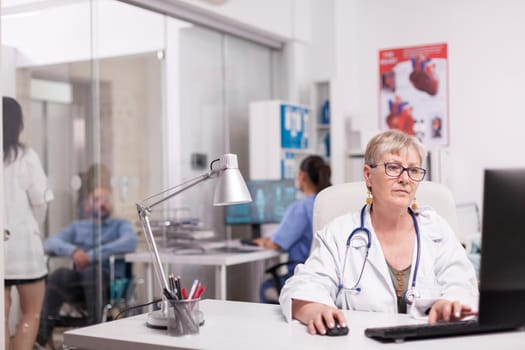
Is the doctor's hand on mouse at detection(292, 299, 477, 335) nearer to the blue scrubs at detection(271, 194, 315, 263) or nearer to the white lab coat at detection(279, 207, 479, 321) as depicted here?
the white lab coat at detection(279, 207, 479, 321)

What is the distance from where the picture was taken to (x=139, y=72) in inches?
185

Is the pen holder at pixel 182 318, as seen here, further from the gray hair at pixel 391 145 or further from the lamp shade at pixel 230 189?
the gray hair at pixel 391 145

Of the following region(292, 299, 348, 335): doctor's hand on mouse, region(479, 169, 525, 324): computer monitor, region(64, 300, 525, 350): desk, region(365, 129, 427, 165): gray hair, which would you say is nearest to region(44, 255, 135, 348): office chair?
region(64, 300, 525, 350): desk

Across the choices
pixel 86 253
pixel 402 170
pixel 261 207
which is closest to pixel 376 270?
pixel 402 170

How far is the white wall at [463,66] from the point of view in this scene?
551cm

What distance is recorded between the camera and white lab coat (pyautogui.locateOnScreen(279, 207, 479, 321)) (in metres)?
2.21

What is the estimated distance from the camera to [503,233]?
155 cm

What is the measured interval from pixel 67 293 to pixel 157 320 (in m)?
2.42

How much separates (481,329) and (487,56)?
422 centimetres

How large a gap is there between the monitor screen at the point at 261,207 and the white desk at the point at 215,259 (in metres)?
0.54

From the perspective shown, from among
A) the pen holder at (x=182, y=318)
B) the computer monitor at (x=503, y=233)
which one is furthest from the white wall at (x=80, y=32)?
the computer monitor at (x=503, y=233)

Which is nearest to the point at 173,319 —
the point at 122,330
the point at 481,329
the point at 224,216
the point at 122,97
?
the point at 122,330

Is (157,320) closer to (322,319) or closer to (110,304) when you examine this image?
(322,319)

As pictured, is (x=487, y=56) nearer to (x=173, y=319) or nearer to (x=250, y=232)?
(x=250, y=232)
